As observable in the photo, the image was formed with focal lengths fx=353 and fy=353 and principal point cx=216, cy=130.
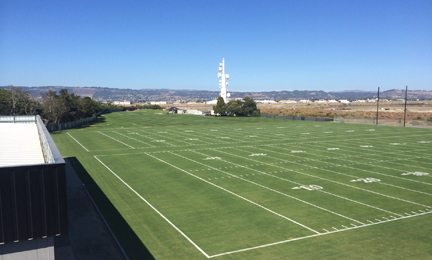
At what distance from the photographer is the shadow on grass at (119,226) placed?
13220mm

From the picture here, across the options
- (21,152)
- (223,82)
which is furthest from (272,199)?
(223,82)

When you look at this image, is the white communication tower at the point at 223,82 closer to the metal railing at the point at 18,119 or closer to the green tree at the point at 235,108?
the green tree at the point at 235,108

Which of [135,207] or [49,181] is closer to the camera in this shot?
[49,181]

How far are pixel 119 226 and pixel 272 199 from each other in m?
8.39

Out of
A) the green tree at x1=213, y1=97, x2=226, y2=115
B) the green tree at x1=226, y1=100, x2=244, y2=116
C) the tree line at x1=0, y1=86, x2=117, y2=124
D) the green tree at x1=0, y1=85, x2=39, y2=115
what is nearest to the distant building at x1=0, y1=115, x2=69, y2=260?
the tree line at x1=0, y1=86, x2=117, y2=124

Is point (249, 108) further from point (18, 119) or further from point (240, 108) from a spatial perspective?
point (18, 119)

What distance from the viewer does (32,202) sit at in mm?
9414

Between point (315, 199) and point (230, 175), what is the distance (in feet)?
24.4

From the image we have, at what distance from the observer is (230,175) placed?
83.3 feet

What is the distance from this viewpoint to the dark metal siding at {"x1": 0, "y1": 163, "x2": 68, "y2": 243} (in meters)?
9.17

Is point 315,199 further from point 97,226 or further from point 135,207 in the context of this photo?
point 97,226

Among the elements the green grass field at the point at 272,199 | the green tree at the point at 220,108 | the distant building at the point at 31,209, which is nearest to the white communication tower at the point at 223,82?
the green tree at the point at 220,108

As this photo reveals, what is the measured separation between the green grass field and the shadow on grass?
1.00 ft

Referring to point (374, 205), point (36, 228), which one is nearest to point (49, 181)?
point (36, 228)
